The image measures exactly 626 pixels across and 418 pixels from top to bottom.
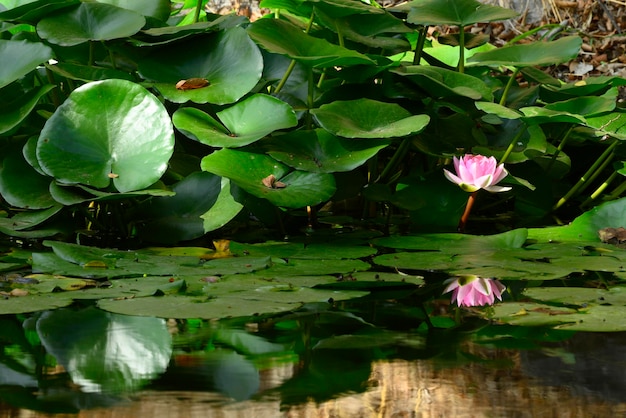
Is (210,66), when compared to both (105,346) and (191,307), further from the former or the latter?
(105,346)

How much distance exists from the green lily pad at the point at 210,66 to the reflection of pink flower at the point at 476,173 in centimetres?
44

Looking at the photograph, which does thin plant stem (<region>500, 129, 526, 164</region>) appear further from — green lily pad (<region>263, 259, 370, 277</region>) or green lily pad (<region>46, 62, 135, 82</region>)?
green lily pad (<region>46, 62, 135, 82</region>)

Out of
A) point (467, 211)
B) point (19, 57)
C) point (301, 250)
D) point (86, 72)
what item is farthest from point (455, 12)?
point (19, 57)

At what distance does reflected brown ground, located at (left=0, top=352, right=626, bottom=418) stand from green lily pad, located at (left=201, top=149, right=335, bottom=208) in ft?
2.53

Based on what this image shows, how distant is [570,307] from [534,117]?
0.60 metres

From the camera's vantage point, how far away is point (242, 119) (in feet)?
5.54

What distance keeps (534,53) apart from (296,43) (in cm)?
56

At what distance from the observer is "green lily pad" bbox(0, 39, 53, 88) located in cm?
162

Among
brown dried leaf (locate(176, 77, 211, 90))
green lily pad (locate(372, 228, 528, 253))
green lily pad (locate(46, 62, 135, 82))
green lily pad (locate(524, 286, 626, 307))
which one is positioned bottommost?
green lily pad (locate(524, 286, 626, 307))

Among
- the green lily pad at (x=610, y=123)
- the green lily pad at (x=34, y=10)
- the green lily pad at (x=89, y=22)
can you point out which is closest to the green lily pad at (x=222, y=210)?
the green lily pad at (x=89, y=22)

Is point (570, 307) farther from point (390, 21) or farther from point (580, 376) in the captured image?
point (390, 21)

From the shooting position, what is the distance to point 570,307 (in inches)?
45.8

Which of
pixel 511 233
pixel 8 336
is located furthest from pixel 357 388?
pixel 511 233

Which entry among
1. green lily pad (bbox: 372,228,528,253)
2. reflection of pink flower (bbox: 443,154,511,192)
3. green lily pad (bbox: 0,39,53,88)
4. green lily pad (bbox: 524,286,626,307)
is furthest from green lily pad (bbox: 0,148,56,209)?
green lily pad (bbox: 524,286,626,307)
